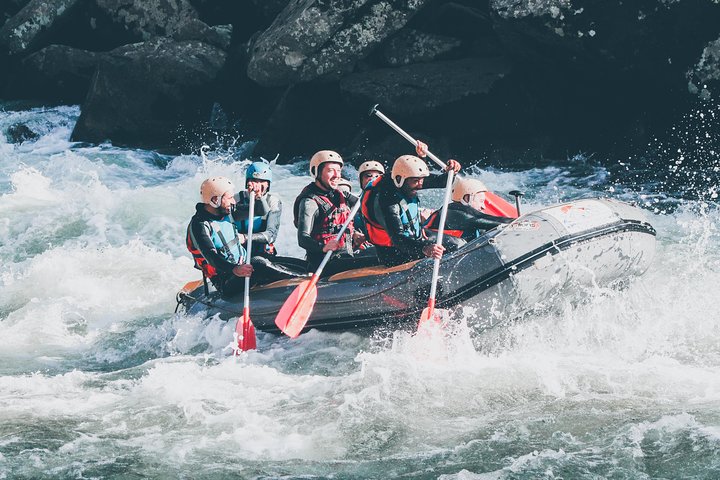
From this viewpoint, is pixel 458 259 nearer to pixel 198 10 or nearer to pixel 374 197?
pixel 374 197

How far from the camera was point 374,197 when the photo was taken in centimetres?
755

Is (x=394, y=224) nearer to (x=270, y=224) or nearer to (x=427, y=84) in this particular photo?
(x=270, y=224)

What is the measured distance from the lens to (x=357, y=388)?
6.73m

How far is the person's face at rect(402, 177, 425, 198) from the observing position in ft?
24.3

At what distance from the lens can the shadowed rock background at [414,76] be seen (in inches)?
468

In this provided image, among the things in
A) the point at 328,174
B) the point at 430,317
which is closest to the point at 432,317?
the point at 430,317

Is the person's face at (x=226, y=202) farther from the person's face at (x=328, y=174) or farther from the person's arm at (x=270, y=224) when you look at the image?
the person's face at (x=328, y=174)

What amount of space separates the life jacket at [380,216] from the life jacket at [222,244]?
1133mm

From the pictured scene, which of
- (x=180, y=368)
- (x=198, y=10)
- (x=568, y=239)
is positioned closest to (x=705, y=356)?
(x=568, y=239)

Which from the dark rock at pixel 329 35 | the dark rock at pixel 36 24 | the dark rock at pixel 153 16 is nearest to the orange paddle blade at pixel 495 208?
the dark rock at pixel 329 35

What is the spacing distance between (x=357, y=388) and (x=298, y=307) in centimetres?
101

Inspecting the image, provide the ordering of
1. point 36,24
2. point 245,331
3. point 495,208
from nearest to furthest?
1. point 245,331
2. point 495,208
3. point 36,24

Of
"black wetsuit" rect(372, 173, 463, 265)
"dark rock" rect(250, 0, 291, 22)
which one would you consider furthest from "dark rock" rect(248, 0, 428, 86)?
"black wetsuit" rect(372, 173, 463, 265)

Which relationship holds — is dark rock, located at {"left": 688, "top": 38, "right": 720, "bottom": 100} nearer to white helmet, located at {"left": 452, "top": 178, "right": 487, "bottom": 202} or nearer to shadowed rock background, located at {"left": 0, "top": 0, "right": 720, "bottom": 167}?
shadowed rock background, located at {"left": 0, "top": 0, "right": 720, "bottom": 167}
